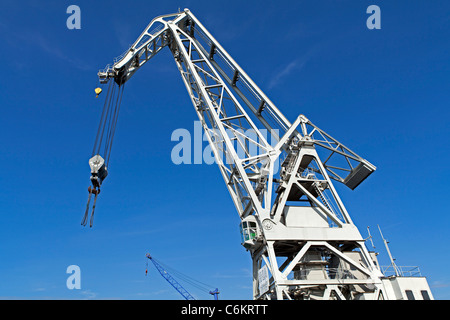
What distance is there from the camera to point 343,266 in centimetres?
2634

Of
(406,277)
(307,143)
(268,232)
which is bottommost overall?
(406,277)

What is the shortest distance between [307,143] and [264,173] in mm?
4876

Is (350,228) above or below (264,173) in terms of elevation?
below
